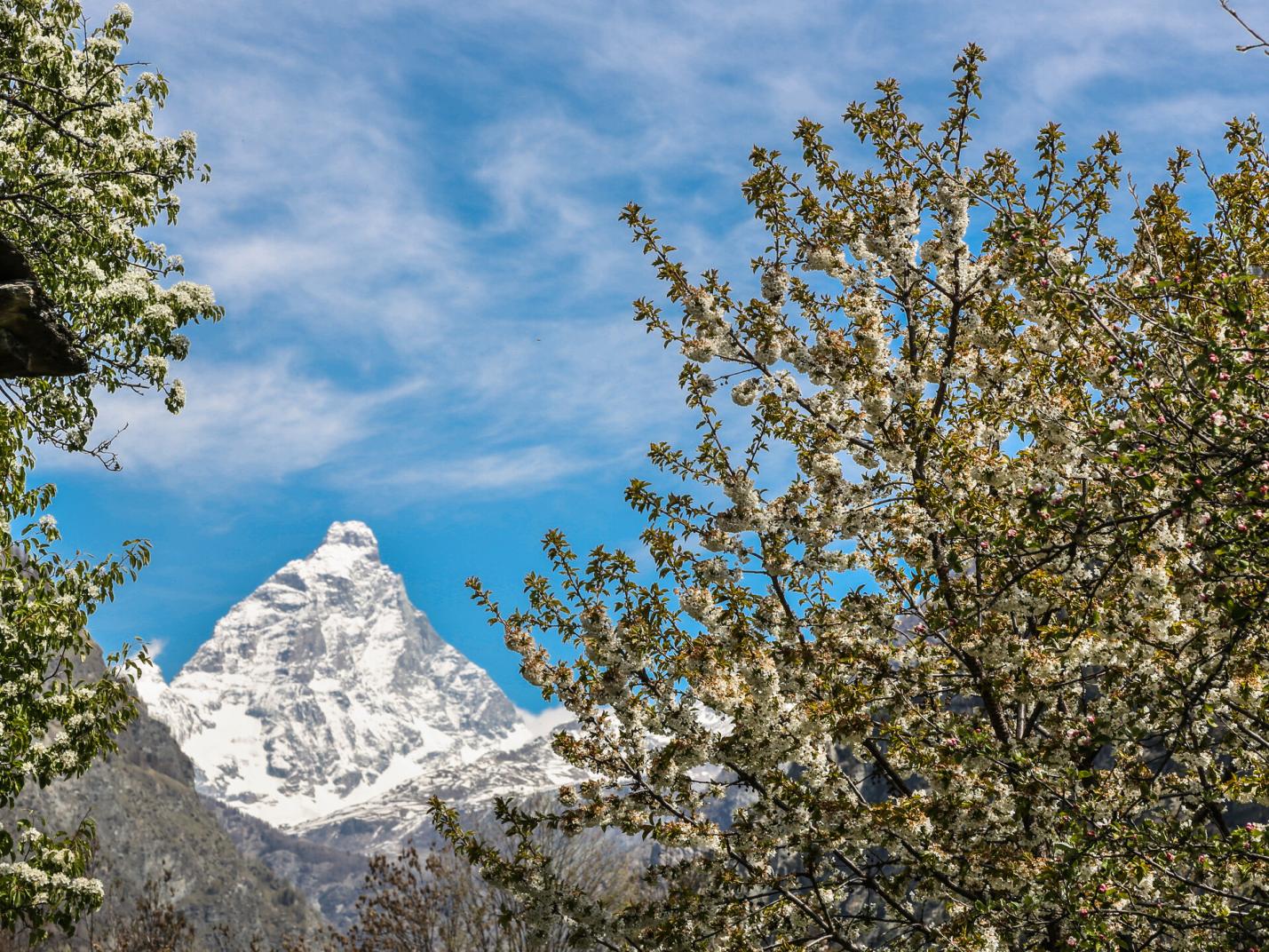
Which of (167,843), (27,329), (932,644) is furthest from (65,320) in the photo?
(167,843)

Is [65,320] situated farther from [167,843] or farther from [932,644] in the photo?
[167,843]

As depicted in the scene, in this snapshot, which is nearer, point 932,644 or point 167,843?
A: point 932,644

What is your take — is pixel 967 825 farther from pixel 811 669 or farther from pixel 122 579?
pixel 122 579

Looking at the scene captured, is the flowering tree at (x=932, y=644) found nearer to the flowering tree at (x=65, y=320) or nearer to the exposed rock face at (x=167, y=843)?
the flowering tree at (x=65, y=320)

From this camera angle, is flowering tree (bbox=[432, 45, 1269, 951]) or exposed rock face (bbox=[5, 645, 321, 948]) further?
exposed rock face (bbox=[5, 645, 321, 948])

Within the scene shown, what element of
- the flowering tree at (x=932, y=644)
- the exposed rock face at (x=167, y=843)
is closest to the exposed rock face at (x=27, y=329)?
the flowering tree at (x=932, y=644)

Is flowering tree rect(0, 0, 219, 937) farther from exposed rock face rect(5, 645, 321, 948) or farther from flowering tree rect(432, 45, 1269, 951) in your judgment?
exposed rock face rect(5, 645, 321, 948)

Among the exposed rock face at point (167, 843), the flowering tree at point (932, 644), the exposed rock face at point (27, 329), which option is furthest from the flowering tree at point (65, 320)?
the exposed rock face at point (167, 843)

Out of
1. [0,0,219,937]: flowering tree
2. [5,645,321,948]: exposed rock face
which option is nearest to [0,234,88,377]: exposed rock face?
[0,0,219,937]: flowering tree

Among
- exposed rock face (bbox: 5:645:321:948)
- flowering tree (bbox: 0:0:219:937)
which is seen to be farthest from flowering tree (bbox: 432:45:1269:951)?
exposed rock face (bbox: 5:645:321:948)

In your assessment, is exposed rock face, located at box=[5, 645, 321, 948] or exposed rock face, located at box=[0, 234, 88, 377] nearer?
exposed rock face, located at box=[0, 234, 88, 377]

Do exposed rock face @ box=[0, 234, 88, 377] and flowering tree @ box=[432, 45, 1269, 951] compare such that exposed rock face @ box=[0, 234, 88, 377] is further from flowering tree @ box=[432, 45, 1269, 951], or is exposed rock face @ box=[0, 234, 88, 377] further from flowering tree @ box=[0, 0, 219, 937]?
flowering tree @ box=[432, 45, 1269, 951]

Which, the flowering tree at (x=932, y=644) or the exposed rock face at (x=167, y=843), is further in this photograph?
the exposed rock face at (x=167, y=843)

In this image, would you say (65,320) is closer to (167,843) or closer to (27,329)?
(27,329)
